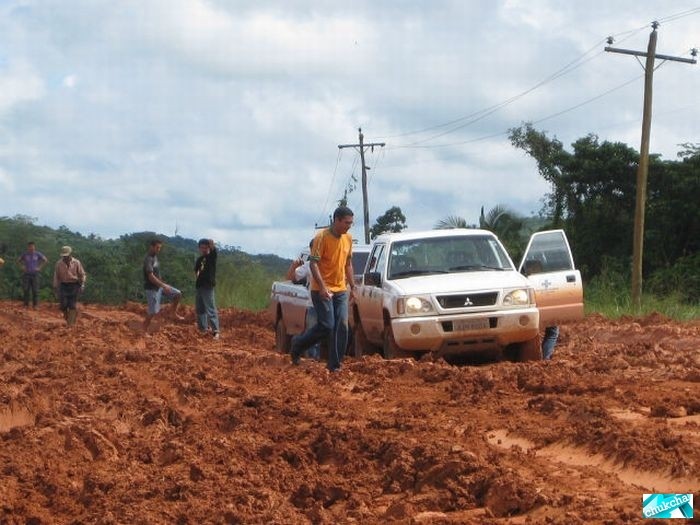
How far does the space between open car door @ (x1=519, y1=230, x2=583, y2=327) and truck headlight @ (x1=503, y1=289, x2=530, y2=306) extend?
27.1 inches

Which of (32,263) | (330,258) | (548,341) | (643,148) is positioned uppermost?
(643,148)

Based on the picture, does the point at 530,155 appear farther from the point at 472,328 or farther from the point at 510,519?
the point at 510,519

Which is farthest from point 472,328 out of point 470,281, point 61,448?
point 61,448

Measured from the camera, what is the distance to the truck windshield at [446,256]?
14.4 meters

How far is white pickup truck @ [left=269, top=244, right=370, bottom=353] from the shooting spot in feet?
54.4

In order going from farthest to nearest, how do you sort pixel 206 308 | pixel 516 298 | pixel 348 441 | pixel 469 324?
A: pixel 206 308 < pixel 516 298 < pixel 469 324 < pixel 348 441

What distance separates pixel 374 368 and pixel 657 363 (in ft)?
9.85

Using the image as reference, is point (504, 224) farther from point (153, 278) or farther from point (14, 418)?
point (14, 418)

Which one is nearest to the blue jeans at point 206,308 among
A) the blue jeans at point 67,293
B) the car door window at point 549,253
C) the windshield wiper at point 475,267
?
the blue jeans at point 67,293

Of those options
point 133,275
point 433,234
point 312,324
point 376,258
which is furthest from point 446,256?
point 133,275

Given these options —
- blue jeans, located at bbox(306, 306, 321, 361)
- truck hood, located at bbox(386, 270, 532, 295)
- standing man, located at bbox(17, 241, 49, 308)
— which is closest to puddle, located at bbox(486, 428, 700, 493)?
truck hood, located at bbox(386, 270, 532, 295)

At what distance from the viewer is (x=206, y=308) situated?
1933 cm

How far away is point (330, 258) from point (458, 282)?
68.8 inches

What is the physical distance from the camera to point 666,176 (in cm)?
3475
